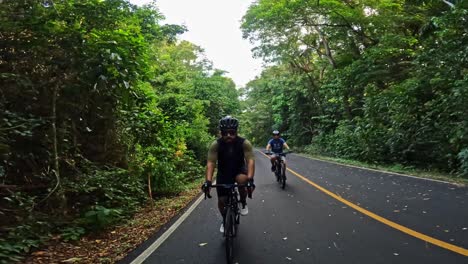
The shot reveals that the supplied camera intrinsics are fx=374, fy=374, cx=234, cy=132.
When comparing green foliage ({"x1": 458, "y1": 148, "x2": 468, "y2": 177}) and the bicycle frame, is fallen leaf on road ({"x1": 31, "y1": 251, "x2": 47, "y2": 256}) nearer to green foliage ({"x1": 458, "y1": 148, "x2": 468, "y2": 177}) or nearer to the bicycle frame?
the bicycle frame

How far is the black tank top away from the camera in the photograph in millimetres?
6113

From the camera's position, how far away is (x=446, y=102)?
15.1 meters

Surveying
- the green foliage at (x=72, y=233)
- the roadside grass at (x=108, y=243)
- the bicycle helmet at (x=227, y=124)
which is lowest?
the roadside grass at (x=108, y=243)

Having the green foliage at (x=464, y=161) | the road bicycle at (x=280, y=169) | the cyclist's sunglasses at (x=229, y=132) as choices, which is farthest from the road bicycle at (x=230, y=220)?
the green foliage at (x=464, y=161)

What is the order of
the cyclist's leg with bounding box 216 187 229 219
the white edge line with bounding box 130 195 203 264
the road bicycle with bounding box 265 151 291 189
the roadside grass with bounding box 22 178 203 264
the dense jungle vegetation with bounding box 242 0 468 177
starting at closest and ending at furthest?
the white edge line with bounding box 130 195 203 264 → the roadside grass with bounding box 22 178 203 264 → the cyclist's leg with bounding box 216 187 229 219 → the road bicycle with bounding box 265 151 291 189 → the dense jungle vegetation with bounding box 242 0 468 177

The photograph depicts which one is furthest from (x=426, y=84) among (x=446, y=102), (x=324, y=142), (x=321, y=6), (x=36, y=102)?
(x=324, y=142)

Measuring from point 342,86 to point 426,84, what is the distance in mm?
11403

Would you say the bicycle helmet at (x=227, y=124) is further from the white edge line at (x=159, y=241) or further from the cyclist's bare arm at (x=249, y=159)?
the white edge line at (x=159, y=241)

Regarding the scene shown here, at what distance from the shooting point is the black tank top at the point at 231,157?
611cm

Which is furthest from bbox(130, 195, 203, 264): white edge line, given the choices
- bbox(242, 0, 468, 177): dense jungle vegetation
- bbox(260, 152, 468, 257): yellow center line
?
bbox(242, 0, 468, 177): dense jungle vegetation

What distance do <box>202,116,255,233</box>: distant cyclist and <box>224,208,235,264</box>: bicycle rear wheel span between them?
0.35 m

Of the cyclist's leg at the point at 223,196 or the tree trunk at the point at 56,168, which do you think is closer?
the cyclist's leg at the point at 223,196

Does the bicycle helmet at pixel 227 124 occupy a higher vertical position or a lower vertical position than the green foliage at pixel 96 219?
higher

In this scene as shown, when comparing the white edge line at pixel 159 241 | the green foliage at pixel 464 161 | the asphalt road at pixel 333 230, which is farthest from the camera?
the green foliage at pixel 464 161
